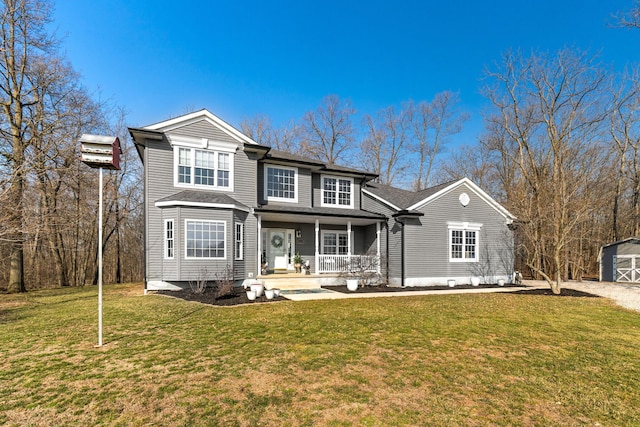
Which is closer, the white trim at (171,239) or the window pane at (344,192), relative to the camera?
the white trim at (171,239)

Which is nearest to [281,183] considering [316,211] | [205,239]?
[316,211]

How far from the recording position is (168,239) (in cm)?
1219

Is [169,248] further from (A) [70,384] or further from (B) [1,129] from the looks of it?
(B) [1,129]

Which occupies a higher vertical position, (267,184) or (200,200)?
(267,184)

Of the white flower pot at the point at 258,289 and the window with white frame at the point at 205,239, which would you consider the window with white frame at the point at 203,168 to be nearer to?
the window with white frame at the point at 205,239

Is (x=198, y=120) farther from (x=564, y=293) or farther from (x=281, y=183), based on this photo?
(x=564, y=293)

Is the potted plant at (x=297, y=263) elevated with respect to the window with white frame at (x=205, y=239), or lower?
lower

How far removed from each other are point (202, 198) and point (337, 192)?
761cm

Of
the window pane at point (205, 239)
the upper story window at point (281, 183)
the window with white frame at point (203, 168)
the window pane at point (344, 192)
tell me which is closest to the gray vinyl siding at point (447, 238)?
the window pane at point (344, 192)

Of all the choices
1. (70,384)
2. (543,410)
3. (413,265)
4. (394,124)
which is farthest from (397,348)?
(394,124)

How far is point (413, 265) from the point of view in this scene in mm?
14727

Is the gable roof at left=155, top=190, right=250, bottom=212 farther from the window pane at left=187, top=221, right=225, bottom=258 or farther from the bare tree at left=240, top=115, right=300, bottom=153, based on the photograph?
the bare tree at left=240, top=115, right=300, bottom=153

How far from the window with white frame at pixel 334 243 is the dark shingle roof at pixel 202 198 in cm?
559

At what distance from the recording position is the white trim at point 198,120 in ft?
41.8
